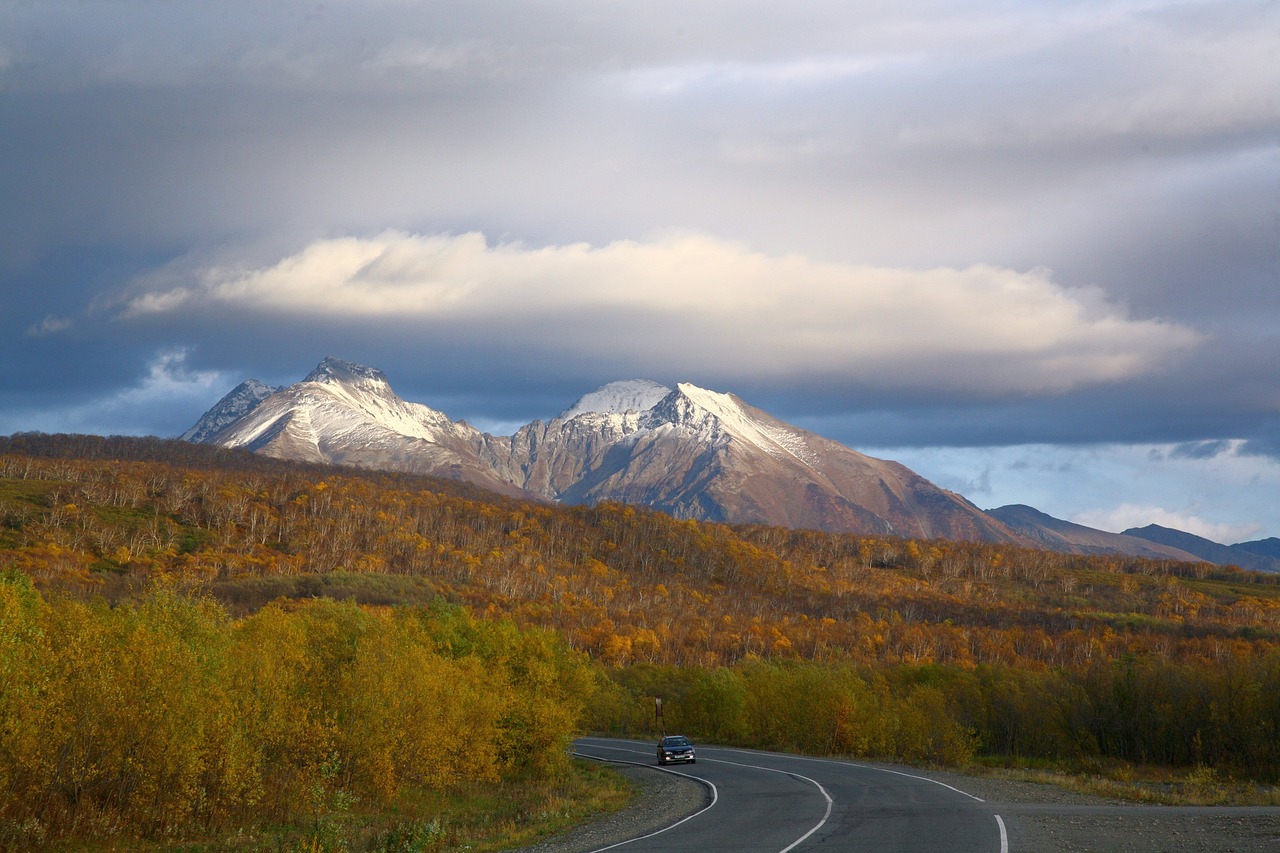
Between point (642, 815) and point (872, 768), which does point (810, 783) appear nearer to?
point (642, 815)

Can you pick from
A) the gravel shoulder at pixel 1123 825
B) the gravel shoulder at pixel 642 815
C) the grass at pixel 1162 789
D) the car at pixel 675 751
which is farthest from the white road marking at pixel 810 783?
the grass at pixel 1162 789

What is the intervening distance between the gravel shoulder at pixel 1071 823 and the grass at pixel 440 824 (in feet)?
6.89

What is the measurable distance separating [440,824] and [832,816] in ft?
48.1

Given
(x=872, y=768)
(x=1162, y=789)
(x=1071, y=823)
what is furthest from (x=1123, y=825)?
(x=872, y=768)

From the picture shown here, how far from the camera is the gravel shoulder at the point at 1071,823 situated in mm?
26844

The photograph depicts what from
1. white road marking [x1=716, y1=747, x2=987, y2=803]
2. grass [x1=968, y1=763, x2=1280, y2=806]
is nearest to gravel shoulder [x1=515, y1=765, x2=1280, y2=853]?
white road marking [x1=716, y1=747, x2=987, y2=803]

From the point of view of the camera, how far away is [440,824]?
126ft

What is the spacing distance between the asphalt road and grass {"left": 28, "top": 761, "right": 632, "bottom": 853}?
220 inches

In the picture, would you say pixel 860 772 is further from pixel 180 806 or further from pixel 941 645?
pixel 941 645

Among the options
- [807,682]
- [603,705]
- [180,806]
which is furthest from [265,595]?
[180,806]

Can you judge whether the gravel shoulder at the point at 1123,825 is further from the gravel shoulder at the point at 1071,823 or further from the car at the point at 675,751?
the car at the point at 675,751

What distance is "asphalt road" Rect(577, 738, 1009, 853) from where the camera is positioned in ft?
90.4

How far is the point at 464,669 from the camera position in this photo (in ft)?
203

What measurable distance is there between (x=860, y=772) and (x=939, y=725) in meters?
22.1
